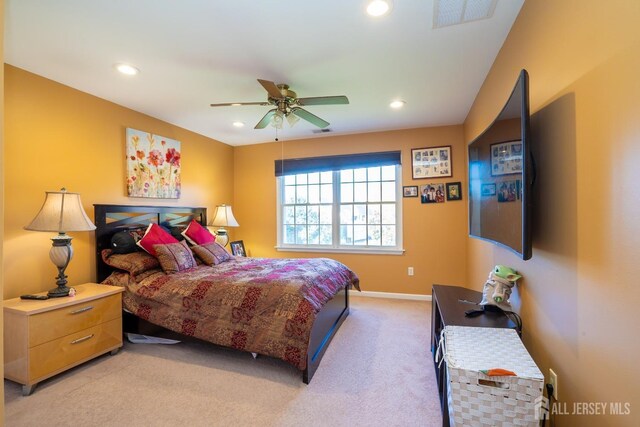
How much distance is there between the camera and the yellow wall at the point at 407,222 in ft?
13.0

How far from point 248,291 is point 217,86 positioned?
6.69 feet

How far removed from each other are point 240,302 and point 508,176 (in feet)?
7.05

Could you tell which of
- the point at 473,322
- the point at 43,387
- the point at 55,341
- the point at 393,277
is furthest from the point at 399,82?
the point at 43,387

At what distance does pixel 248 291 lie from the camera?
2.37m

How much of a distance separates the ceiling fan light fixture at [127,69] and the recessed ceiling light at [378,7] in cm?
207

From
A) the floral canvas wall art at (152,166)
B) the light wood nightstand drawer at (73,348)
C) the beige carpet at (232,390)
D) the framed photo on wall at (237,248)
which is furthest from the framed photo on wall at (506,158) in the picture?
the framed photo on wall at (237,248)

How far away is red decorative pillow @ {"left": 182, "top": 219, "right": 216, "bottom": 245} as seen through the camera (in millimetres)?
3608

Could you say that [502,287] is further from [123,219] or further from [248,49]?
[123,219]

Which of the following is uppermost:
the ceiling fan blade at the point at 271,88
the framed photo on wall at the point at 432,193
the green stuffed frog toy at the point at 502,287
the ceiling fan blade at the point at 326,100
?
the ceiling fan blade at the point at 271,88

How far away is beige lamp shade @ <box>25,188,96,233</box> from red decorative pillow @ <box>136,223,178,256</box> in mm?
608

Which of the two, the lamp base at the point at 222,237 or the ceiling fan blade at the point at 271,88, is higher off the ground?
the ceiling fan blade at the point at 271,88

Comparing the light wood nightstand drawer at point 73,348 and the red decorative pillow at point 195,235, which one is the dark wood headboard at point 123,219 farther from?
the light wood nightstand drawer at point 73,348

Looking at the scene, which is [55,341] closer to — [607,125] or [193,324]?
[193,324]

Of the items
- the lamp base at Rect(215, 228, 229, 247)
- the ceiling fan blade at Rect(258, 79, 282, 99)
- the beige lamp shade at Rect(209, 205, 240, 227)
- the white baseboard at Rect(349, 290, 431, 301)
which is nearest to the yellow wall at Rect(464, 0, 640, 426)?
the ceiling fan blade at Rect(258, 79, 282, 99)
